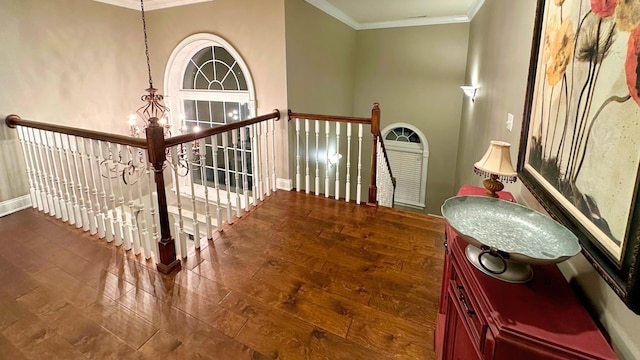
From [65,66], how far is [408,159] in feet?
18.9

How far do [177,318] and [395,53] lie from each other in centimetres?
572

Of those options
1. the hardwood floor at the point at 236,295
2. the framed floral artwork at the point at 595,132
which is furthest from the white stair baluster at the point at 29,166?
the framed floral artwork at the point at 595,132

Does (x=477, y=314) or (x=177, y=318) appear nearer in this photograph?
(x=477, y=314)

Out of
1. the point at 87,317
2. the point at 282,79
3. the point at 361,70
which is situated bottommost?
the point at 87,317

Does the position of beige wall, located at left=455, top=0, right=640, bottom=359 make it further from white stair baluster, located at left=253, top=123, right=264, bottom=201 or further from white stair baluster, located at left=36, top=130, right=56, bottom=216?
white stair baluster, located at left=36, top=130, right=56, bottom=216

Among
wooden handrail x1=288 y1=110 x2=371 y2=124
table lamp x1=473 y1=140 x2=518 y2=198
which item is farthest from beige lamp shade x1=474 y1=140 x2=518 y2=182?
wooden handrail x1=288 y1=110 x2=371 y2=124

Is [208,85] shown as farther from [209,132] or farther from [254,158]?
[209,132]

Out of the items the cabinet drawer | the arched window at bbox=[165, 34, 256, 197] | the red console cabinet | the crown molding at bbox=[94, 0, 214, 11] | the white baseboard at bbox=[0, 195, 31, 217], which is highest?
the crown molding at bbox=[94, 0, 214, 11]

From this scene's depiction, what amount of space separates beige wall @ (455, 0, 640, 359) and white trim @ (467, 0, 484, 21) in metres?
0.12

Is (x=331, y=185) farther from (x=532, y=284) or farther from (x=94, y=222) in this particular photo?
(x=532, y=284)

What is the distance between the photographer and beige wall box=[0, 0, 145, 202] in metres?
3.23

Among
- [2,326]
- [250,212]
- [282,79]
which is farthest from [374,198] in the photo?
[2,326]

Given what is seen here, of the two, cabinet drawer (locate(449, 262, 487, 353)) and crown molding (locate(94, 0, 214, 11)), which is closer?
cabinet drawer (locate(449, 262, 487, 353))

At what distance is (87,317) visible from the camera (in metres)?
1.85
